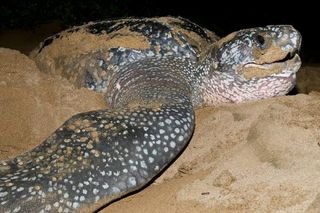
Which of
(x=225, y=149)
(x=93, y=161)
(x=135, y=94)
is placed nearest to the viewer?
(x=93, y=161)

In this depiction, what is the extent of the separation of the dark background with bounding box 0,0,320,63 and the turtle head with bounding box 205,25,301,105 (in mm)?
3617

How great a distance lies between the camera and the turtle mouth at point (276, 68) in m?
2.34

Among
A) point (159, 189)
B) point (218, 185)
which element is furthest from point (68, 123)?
point (218, 185)

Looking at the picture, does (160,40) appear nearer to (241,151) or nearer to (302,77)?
(241,151)

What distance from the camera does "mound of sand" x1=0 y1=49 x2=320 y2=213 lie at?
5.11 feet

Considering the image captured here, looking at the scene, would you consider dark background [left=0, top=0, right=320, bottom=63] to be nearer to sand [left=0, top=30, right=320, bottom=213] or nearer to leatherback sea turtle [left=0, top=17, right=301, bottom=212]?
leatherback sea turtle [left=0, top=17, right=301, bottom=212]

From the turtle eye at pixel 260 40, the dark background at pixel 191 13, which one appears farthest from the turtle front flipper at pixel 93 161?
the dark background at pixel 191 13

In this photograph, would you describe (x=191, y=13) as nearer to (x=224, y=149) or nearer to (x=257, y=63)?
(x=257, y=63)

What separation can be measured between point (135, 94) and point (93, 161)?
742mm

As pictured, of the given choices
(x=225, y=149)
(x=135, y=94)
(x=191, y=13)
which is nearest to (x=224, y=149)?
(x=225, y=149)

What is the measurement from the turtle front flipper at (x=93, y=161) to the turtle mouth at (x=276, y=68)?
25.9 inches

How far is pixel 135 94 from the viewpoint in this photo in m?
2.29

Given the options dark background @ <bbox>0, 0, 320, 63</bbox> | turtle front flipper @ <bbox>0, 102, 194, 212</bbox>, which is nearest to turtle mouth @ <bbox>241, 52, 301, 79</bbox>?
turtle front flipper @ <bbox>0, 102, 194, 212</bbox>

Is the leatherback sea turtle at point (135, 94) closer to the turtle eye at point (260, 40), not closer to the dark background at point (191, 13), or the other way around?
the turtle eye at point (260, 40)
